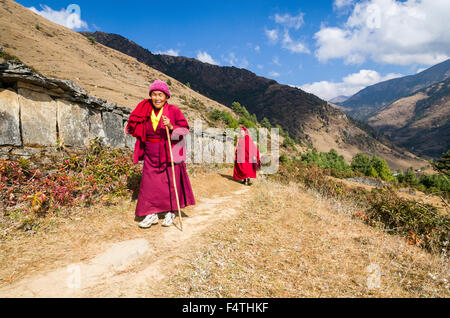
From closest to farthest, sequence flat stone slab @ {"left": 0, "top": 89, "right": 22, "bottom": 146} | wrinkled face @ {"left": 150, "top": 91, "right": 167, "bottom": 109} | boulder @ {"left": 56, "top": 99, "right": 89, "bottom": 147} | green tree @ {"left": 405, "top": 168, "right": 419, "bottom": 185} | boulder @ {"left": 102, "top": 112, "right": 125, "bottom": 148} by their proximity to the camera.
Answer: wrinkled face @ {"left": 150, "top": 91, "right": 167, "bottom": 109} < flat stone slab @ {"left": 0, "top": 89, "right": 22, "bottom": 146} < boulder @ {"left": 56, "top": 99, "right": 89, "bottom": 147} < boulder @ {"left": 102, "top": 112, "right": 125, "bottom": 148} < green tree @ {"left": 405, "top": 168, "right": 419, "bottom": 185}

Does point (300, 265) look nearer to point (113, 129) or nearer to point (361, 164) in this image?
point (113, 129)

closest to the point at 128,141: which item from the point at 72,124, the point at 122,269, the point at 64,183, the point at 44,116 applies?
the point at 72,124

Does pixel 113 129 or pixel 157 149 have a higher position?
pixel 113 129

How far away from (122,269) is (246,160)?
628 centimetres

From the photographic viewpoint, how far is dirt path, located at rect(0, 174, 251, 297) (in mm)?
2139

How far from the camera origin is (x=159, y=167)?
4.12 metres

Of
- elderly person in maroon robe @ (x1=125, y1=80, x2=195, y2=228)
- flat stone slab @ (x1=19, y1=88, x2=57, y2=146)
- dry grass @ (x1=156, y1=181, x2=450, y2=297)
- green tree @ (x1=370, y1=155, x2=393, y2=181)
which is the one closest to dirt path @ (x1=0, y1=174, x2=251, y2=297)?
dry grass @ (x1=156, y1=181, x2=450, y2=297)

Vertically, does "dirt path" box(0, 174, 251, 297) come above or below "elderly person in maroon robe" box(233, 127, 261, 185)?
below

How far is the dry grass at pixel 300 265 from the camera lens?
2.37 meters

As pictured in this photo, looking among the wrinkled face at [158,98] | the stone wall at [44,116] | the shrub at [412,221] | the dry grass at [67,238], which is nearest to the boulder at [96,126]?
the stone wall at [44,116]

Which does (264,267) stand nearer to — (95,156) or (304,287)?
(304,287)

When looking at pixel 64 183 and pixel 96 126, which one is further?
pixel 96 126

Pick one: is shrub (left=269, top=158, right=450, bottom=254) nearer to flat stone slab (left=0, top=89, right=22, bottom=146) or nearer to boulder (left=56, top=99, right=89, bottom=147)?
boulder (left=56, top=99, right=89, bottom=147)
